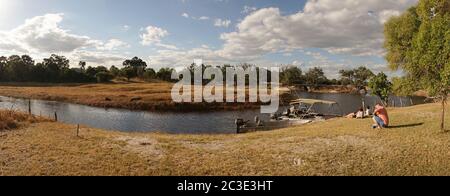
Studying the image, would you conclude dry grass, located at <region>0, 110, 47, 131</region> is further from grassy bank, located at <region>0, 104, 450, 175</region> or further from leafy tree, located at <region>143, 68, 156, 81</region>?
leafy tree, located at <region>143, 68, 156, 81</region>

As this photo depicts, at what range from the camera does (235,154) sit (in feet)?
59.0

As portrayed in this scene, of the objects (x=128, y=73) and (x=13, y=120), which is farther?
(x=128, y=73)

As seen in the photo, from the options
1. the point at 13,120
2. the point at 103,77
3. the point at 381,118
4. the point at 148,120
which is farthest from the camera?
the point at 103,77

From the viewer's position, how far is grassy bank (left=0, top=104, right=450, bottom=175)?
15.1 meters

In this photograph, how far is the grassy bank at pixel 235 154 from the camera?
1509cm

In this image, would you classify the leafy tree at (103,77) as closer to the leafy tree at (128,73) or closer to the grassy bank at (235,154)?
the leafy tree at (128,73)

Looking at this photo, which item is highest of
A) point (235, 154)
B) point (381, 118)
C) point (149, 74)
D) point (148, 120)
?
point (149, 74)

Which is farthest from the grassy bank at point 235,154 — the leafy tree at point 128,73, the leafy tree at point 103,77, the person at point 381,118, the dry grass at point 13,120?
the leafy tree at point 128,73

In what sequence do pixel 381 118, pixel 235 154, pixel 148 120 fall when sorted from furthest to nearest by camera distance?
pixel 148 120
pixel 381 118
pixel 235 154

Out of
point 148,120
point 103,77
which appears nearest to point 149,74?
point 103,77

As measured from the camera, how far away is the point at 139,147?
19688 mm

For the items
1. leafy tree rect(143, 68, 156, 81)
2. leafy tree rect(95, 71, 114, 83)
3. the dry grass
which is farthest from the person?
leafy tree rect(143, 68, 156, 81)

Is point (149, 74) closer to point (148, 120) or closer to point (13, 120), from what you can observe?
point (148, 120)
